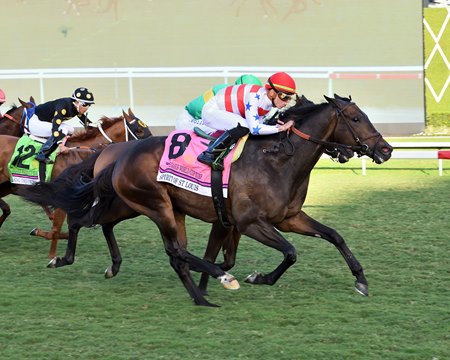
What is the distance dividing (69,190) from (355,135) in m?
2.19

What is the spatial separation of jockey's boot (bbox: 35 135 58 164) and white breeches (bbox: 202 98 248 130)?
1855 millimetres

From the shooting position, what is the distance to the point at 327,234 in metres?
6.30

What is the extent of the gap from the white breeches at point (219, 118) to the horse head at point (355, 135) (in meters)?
0.65

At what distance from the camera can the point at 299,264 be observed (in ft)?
24.0

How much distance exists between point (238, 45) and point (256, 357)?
14229 mm

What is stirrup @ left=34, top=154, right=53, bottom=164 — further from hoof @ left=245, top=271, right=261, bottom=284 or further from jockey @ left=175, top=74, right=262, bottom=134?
hoof @ left=245, top=271, right=261, bottom=284

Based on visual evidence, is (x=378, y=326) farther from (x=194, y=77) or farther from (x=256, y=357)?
(x=194, y=77)

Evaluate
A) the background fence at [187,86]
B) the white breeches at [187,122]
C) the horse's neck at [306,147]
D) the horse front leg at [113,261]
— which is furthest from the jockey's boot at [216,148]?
the background fence at [187,86]

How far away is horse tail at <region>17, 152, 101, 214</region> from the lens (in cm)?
688

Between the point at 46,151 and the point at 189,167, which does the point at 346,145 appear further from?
the point at 46,151

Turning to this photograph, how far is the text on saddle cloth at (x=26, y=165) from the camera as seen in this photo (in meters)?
7.99

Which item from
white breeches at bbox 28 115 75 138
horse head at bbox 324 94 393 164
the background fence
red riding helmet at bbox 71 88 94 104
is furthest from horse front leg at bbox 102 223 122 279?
the background fence

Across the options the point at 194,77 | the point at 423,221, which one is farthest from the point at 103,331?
the point at 194,77

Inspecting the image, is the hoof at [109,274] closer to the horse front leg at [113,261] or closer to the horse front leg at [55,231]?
the horse front leg at [113,261]
